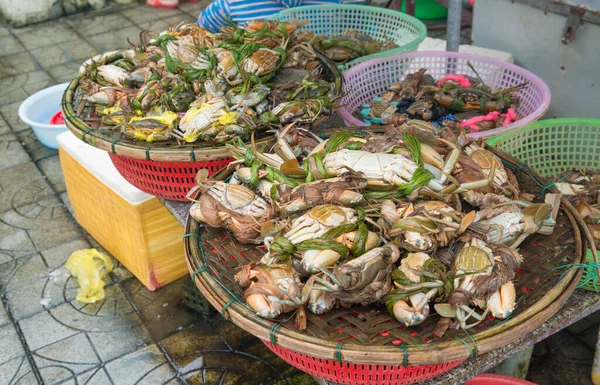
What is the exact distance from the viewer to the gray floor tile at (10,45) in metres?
6.30

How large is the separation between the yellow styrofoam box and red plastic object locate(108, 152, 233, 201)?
0.49 m

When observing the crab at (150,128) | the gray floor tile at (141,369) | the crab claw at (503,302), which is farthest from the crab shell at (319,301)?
the gray floor tile at (141,369)

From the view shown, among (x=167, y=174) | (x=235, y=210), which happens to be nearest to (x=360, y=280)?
(x=235, y=210)

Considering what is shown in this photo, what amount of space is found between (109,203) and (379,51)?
1.82 metres

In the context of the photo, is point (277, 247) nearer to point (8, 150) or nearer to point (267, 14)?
point (267, 14)

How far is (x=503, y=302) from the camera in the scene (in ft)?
5.16

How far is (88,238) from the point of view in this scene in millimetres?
3785

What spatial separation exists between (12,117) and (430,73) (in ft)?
11.8

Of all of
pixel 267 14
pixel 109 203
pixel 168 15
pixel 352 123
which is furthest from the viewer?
pixel 168 15

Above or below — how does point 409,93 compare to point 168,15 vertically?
above

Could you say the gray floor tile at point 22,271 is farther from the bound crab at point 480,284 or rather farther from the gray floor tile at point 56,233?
the bound crab at point 480,284

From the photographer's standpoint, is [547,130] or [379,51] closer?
[547,130]

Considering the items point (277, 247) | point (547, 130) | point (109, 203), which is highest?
point (277, 247)

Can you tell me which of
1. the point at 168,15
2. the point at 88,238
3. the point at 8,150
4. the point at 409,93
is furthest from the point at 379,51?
the point at 168,15
